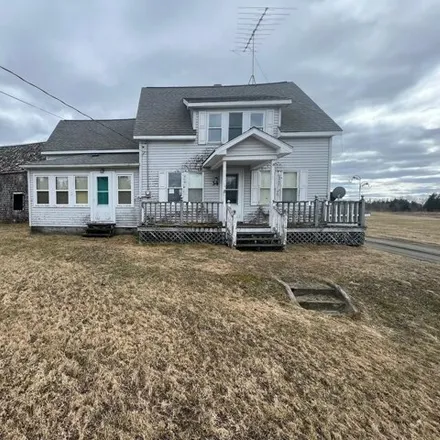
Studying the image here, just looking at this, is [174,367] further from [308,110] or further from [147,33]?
[147,33]

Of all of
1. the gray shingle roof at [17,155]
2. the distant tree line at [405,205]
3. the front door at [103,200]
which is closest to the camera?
the front door at [103,200]

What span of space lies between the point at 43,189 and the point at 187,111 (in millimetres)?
7558

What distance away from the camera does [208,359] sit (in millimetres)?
3350

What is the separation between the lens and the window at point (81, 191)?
12516 mm

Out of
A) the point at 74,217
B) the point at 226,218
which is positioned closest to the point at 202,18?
the point at 226,218

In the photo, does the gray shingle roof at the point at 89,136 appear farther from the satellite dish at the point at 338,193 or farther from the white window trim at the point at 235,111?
the satellite dish at the point at 338,193

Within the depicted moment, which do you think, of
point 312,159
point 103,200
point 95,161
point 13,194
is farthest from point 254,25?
point 13,194

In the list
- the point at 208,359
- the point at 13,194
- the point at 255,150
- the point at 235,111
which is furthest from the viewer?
the point at 13,194

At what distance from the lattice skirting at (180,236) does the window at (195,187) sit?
7.22ft

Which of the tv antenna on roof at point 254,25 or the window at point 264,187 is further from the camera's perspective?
the tv antenna on roof at point 254,25

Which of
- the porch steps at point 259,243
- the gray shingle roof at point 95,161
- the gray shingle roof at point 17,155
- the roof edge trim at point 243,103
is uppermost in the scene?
the roof edge trim at point 243,103

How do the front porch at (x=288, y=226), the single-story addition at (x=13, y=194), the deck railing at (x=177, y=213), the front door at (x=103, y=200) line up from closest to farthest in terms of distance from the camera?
the front porch at (x=288, y=226), the deck railing at (x=177, y=213), the front door at (x=103, y=200), the single-story addition at (x=13, y=194)

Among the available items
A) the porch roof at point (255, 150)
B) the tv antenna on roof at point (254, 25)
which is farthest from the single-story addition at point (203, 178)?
the tv antenna on roof at point (254, 25)

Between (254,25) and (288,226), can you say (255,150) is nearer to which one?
(288,226)
